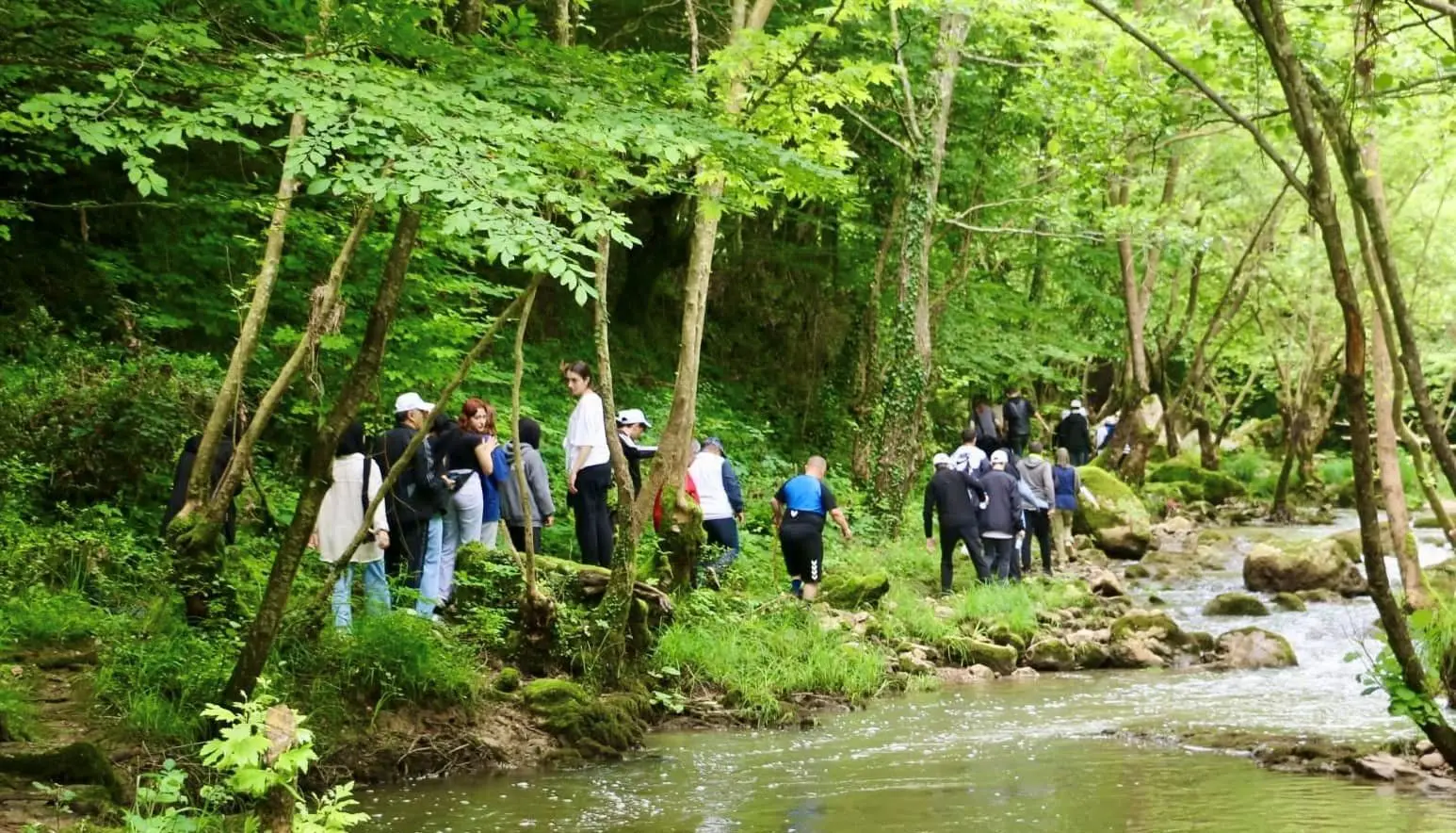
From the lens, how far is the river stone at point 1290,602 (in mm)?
17062

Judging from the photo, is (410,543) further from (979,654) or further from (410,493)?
(979,654)

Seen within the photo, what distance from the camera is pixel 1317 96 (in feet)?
21.6

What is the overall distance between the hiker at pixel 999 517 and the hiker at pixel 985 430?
7494mm

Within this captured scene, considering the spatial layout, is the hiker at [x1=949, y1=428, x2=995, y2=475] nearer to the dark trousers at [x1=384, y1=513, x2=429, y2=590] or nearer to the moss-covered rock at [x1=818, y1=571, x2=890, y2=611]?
the moss-covered rock at [x1=818, y1=571, x2=890, y2=611]

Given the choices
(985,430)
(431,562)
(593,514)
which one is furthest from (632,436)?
(985,430)

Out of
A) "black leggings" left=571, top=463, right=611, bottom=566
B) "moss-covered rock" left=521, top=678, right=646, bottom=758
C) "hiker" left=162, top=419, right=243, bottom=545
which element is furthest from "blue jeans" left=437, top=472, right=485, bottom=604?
"hiker" left=162, top=419, right=243, bottom=545

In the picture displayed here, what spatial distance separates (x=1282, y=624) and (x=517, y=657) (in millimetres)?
10207

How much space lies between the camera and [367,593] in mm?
9664

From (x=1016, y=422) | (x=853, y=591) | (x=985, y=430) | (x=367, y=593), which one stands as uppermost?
(x=1016, y=422)

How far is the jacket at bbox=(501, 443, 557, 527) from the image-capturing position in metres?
12.1

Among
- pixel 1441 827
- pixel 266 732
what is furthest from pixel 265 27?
pixel 1441 827

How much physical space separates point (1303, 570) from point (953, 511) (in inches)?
231

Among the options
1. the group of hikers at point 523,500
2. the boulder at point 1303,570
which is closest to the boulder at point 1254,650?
the group of hikers at point 523,500

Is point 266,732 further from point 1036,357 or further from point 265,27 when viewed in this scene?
point 1036,357
